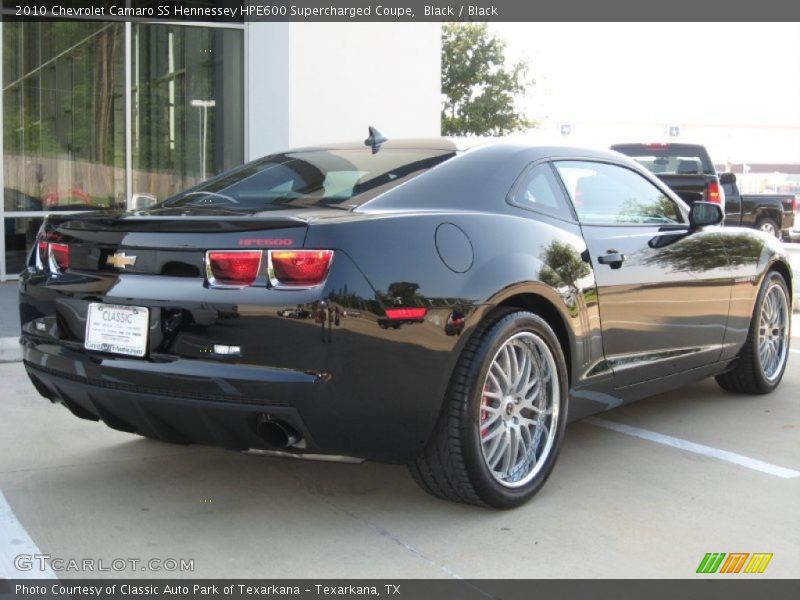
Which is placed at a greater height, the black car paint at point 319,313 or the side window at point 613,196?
the side window at point 613,196

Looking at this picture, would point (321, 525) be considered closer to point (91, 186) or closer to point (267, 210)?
point (267, 210)

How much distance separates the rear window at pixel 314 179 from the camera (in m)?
3.96

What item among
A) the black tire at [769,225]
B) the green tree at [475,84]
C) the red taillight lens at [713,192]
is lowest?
the black tire at [769,225]

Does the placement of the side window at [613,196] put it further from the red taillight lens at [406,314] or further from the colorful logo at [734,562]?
the colorful logo at [734,562]

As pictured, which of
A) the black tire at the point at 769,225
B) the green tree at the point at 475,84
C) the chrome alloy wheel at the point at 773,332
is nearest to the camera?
the chrome alloy wheel at the point at 773,332

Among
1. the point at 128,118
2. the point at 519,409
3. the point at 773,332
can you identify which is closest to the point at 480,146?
the point at 519,409

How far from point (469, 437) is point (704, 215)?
2318 millimetres

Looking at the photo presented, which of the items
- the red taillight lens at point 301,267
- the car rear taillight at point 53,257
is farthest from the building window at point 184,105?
the red taillight lens at point 301,267

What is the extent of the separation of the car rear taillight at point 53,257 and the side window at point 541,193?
1761 millimetres

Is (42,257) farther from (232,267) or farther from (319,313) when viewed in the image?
(319,313)

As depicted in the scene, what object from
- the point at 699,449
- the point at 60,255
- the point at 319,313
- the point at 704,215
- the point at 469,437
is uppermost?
the point at 704,215

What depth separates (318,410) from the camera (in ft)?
11.1

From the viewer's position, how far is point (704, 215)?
531cm

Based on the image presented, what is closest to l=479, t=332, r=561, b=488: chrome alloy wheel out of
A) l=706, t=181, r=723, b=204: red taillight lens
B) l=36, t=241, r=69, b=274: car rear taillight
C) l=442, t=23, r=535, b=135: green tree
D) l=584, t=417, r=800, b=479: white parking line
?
l=584, t=417, r=800, b=479: white parking line
